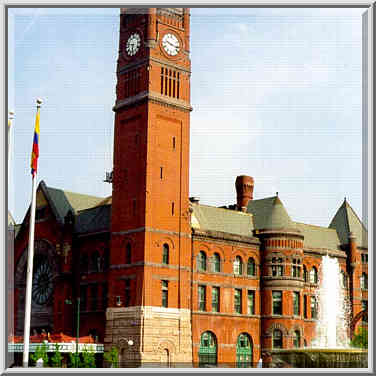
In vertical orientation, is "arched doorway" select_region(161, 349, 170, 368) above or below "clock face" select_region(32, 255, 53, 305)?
below

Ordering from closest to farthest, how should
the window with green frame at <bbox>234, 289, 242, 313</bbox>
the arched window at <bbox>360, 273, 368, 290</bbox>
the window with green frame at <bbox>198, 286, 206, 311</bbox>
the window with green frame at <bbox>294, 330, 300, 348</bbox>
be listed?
1. the window with green frame at <bbox>198, 286, 206, 311</bbox>
2. the window with green frame at <bbox>234, 289, 242, 313</bbox>
3. the window with green frame at <bbox>294, 330, 300, 348</bbox>
4. the arched window at <bbox>360, 273, 368, 290</bbox>

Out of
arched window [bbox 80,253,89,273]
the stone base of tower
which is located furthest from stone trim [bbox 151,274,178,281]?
arched window [bbox 80,253,89,273]

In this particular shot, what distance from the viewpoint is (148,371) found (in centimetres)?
3462

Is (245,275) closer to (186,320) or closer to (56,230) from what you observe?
(186,320)

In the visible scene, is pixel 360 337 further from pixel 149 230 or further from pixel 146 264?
pixel 149 230

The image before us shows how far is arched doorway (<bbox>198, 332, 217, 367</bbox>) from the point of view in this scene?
7256 cm

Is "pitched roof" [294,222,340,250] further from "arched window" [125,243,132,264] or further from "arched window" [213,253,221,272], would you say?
"arched window" [125,243,132,264]

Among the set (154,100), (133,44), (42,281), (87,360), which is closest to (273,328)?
(42,281)

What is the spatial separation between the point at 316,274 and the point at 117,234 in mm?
23444

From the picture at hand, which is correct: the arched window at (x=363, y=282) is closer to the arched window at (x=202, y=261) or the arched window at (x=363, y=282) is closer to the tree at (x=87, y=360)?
the arched window at (x=202, y=261)

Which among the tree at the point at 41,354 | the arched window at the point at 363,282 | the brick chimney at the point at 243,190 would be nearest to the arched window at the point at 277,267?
the brick chimney at the point at 243,190

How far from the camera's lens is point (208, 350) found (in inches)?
2891

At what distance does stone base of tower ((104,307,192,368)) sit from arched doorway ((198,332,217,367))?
6.19 ft

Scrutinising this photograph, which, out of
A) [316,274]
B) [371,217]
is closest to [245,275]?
[316,274]
